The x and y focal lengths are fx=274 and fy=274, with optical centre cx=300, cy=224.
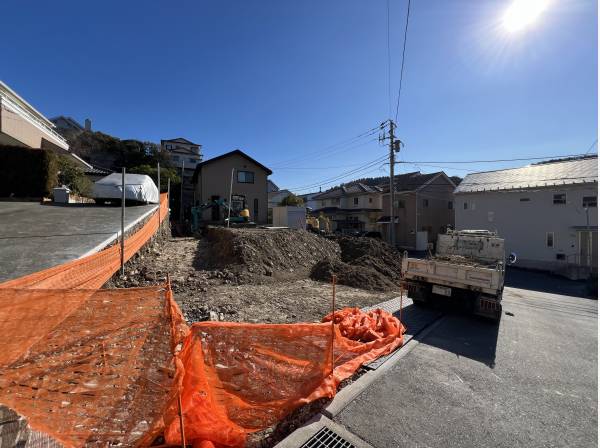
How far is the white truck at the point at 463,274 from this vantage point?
620 cm

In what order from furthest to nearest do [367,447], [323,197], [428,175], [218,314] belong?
[323,197], [428,175], [218,314], [367,447]

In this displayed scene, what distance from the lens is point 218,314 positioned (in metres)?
5.87

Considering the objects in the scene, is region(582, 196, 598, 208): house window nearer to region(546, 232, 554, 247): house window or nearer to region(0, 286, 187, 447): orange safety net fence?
region(546, 232, 554, 247): house window

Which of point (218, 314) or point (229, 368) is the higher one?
point (229, 368)

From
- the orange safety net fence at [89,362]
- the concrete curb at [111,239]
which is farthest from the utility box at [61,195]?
the orange safety net fence at [89,362]

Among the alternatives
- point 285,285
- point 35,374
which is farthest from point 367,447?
point 285,285

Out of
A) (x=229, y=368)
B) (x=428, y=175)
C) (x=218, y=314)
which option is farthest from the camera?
(x=428, y=175)

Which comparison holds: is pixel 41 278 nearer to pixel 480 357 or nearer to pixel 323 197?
pixel 480 357

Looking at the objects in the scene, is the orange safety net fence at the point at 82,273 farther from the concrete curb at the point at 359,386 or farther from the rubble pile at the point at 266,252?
the concrete curb at the point at 359,386

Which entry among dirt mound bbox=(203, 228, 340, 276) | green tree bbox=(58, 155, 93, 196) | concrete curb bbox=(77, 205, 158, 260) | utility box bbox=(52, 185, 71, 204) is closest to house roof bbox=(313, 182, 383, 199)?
dirt mound bbox=(203, 228, 340, 276)

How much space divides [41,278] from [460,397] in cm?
542

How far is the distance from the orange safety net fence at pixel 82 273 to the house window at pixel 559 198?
2402 cm

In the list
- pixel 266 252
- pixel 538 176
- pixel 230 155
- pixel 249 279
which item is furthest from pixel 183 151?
pixel 538 176

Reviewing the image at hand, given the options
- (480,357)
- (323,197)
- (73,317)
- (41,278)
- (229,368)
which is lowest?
(480,357)
